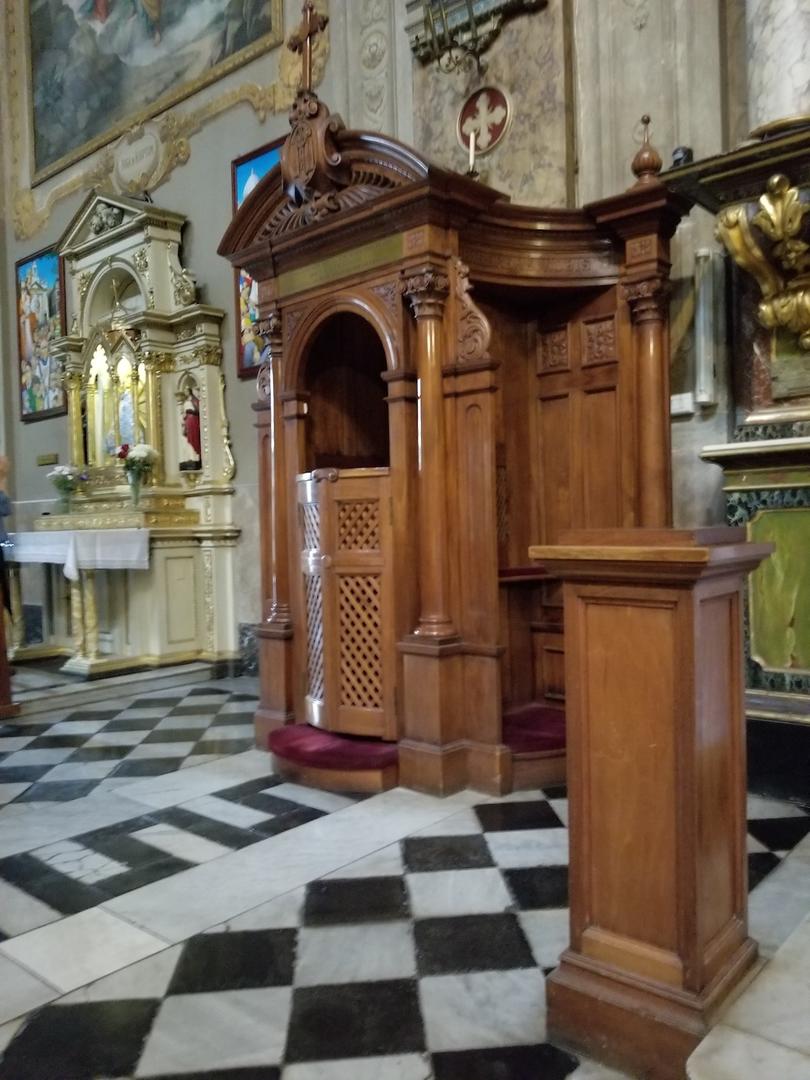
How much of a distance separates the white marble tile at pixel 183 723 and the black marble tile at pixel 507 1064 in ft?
10.7

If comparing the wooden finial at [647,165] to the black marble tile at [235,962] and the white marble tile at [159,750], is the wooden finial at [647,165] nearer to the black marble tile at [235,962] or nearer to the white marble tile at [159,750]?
the black marble tile at [235,962]

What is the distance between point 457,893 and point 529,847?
423 mm

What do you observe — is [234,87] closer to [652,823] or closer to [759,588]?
[759,588]

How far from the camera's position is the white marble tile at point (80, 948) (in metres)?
2.10

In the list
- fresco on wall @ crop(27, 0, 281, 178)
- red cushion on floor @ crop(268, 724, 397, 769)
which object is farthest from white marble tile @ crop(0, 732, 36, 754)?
fresco on wall @ crop(27, 0, 281, 178)

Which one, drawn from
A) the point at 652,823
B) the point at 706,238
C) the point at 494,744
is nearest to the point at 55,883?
the point at 494,744

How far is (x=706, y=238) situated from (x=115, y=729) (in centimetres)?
397

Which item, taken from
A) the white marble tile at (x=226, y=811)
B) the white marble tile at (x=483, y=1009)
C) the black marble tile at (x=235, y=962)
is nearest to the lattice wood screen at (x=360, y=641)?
the white marble tile at (x=226, y=811)

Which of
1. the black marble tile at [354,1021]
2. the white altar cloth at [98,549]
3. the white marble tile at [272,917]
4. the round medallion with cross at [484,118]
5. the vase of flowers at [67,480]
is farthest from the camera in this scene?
the vase of flowers at [67,480]

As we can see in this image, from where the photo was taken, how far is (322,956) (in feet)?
7.02

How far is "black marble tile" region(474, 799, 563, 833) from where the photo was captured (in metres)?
3.01

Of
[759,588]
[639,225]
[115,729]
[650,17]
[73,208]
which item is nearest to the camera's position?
[759,588]

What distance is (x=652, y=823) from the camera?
1623 mm

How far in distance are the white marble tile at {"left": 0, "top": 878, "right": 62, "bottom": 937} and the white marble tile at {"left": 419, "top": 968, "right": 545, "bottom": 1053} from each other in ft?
3.74
